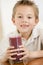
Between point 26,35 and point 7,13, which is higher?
point 7,13

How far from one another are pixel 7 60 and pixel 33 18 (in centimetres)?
24

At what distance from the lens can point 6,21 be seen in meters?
1.04

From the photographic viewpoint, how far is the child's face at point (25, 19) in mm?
1021

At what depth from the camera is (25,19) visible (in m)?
1.03

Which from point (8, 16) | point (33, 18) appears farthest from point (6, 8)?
point (33, 18)

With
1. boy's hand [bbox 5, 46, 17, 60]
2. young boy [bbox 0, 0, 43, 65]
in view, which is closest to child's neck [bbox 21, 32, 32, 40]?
young boy [bbox 0, 0, 43, 65]

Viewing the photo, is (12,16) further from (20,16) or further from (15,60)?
(15,60)

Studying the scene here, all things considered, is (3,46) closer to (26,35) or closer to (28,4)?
(26,35)

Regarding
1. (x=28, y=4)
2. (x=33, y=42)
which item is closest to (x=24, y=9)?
(x=28, y=4)

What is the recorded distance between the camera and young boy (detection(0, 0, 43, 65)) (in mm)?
1016

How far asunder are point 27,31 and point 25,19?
0.06m

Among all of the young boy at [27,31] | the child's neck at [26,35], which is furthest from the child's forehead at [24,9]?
the child's neck at [26,35]

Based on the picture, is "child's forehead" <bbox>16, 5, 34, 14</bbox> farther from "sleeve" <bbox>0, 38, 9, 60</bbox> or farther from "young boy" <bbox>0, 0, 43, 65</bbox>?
"sleeve" <bbox>0, 38, 9, 60</bbox>

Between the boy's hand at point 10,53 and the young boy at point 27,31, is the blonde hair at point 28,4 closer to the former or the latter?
the young boy at point 27,31
